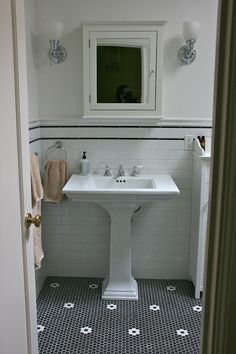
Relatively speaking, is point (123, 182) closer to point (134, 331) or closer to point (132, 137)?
point (132, 137)

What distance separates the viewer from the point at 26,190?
57.7 inches

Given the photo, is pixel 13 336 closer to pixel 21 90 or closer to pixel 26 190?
pixel 26 190

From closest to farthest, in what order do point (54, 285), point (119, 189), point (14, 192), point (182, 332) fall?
point (14, 192) < point (182, 332) < point (119, 189) < point (54, 285)

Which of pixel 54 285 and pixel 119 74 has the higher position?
pixel 119 74

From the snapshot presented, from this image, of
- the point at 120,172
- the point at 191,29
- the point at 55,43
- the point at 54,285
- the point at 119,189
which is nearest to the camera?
the point at 119,189

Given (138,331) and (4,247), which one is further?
(138,331)

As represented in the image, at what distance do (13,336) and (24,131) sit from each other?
2.51 ft

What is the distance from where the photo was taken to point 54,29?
2707 millimetres

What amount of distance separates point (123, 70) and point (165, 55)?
0.34 meters

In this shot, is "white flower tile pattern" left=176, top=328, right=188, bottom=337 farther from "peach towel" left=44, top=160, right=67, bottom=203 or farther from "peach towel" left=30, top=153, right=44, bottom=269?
"peach towel" left=44, top=160, right=67, bottom=203

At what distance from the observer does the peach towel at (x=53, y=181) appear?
288 centimetres

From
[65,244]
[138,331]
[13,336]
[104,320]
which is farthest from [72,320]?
[13,336]

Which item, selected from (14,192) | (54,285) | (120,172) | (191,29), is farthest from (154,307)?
(191,29)

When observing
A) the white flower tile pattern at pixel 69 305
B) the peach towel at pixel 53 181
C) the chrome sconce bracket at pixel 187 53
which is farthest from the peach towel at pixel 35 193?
the chrome sconce bracket at pixel 187 53
